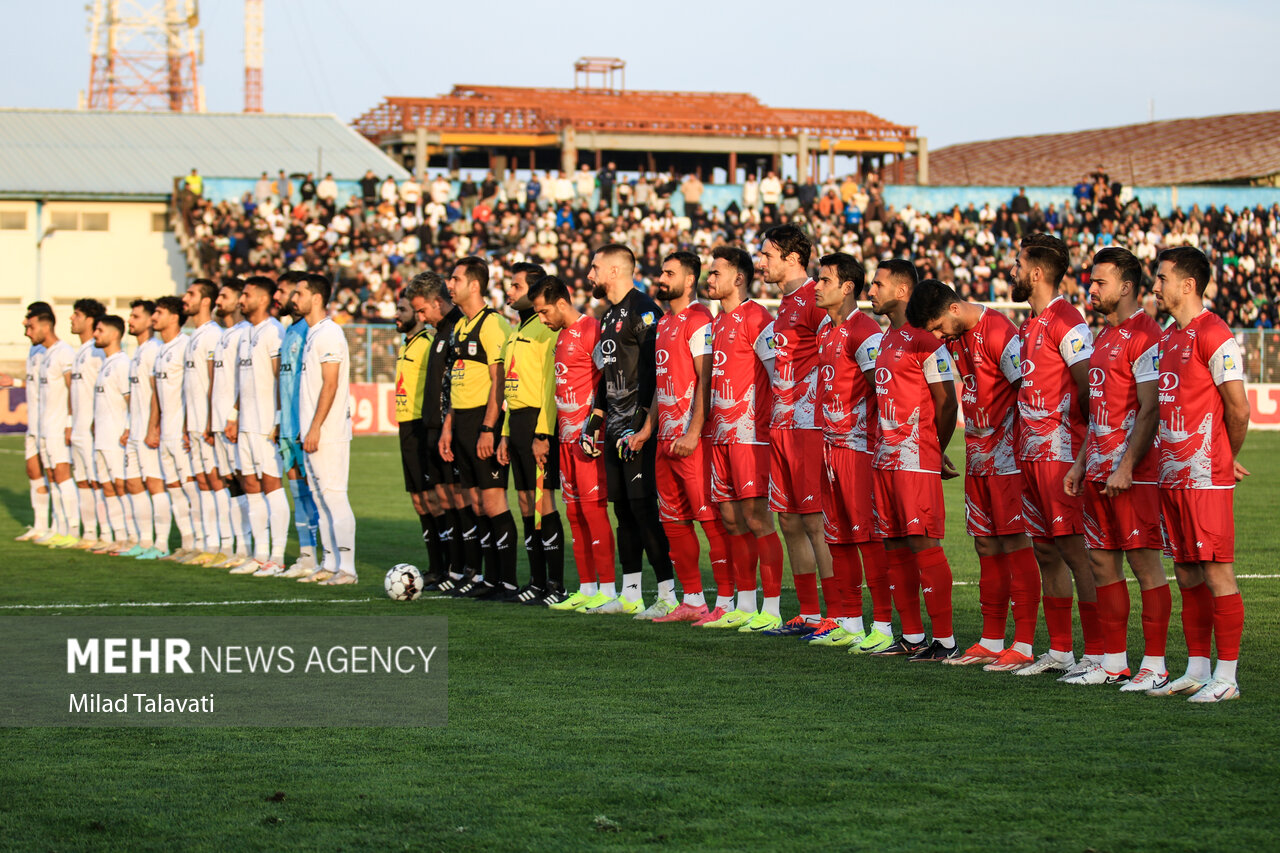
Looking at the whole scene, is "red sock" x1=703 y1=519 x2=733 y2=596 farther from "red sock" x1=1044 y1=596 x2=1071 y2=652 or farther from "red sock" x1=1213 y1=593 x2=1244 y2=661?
"red sock" x1=1213 y1=593 x2=1244 y2=661

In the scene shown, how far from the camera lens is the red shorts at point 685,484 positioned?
31.1 feet

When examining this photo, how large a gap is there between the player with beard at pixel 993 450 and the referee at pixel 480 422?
4.00 metres

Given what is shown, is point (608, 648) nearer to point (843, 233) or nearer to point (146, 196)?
point (843, 233)

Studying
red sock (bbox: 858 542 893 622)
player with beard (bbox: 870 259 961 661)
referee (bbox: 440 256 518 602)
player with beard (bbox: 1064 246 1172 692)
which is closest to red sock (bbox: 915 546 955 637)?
player with beard (bbox: 870 259 961 661)

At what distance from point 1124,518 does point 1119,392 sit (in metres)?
0.62

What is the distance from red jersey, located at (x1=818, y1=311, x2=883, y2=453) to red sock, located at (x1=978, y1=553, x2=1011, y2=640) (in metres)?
0.98

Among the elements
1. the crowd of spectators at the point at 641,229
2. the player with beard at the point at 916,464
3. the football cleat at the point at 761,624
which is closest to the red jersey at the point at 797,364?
the player with beard at the point at 916,464

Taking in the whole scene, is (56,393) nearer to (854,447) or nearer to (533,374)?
(533,374)

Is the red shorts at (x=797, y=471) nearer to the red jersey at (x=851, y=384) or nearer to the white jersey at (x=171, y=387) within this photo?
the red jersey at (x=851, y=384)

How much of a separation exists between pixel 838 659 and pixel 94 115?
46257mm

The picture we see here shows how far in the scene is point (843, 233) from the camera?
1506 inches

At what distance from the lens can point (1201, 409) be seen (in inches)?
265

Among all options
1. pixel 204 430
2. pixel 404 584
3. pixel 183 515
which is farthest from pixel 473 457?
pixel 183 515

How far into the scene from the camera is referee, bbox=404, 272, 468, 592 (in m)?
11.3
